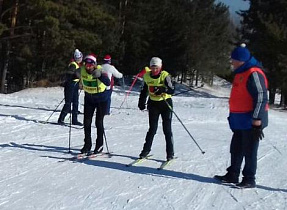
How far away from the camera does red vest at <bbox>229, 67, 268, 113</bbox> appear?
649cm

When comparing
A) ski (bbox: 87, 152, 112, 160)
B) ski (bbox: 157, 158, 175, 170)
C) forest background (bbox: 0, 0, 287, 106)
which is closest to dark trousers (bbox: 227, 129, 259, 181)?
ski (bbox: 157, 158, 175, 170)

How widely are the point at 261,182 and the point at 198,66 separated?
126 feet

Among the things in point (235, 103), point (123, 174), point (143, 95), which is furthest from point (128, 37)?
point (235, 103)

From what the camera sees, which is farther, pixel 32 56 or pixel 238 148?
pixel 32 56

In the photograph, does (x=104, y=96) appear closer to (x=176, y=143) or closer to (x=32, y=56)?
(x=176, y=143)

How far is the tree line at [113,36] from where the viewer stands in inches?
1092

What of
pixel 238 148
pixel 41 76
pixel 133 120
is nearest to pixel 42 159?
pixel 238 148

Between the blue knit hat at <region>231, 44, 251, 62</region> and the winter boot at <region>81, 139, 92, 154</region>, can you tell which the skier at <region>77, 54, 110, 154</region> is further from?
the blue knit hat at <region>231, 44, 251, 62</region>

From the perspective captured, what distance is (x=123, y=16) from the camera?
37188 millimetres

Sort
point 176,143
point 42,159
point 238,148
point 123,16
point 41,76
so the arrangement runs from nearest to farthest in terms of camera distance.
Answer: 1. point 238,148
2. point 42,159
3. point 176,143
4. point 41,76
5. point 123,16

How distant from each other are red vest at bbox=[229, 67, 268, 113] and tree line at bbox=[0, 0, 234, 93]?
2053 cm

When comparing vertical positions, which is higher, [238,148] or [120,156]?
[238,148]

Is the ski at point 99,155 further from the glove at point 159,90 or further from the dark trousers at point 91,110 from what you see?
the glove at point 159,90

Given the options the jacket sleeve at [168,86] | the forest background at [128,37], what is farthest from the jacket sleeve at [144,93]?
the forest background at [128,37]
